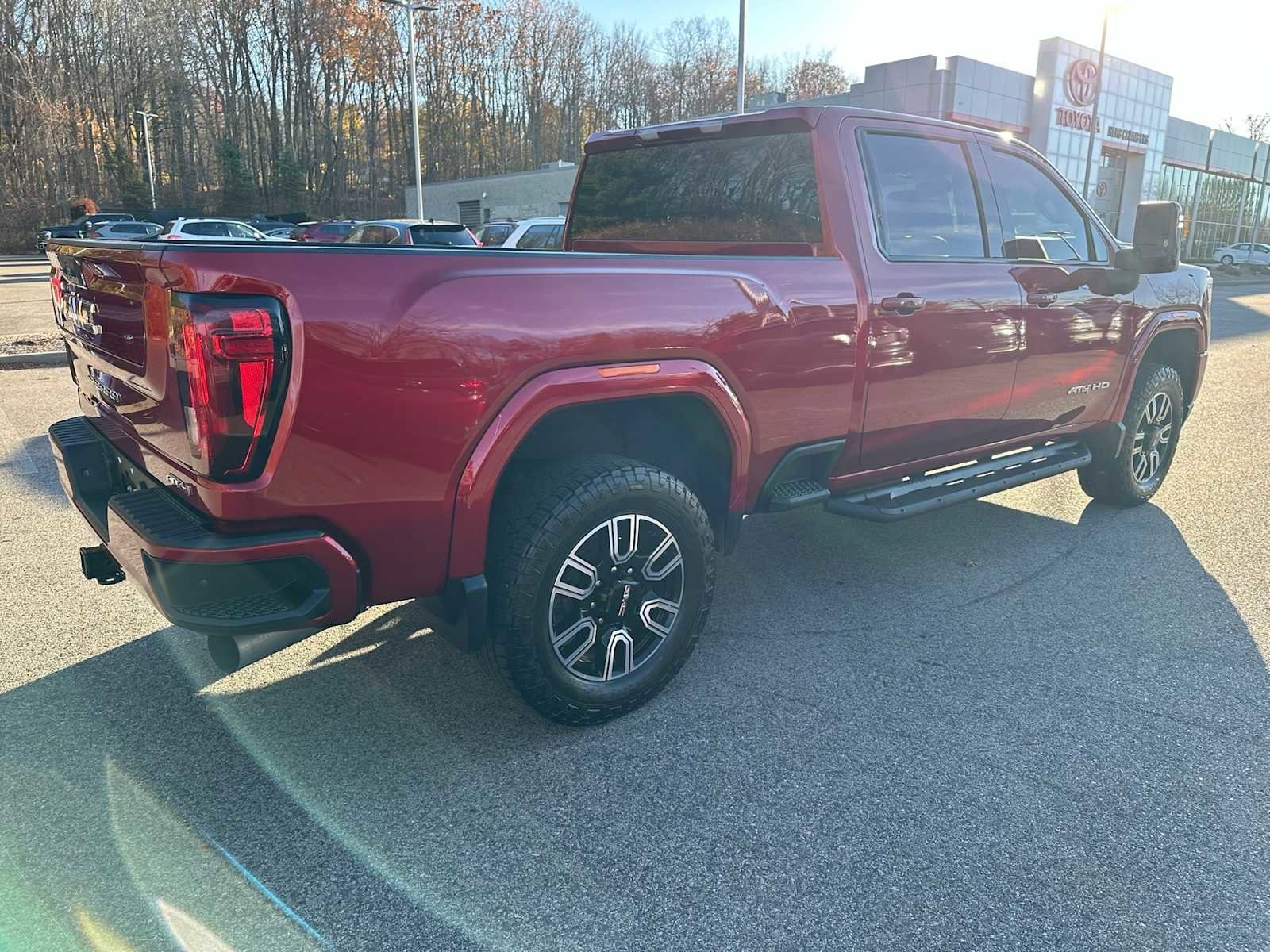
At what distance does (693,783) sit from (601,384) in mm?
1249

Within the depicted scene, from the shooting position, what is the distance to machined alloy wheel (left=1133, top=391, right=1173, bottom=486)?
5.43m

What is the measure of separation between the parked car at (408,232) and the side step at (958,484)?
11072mm

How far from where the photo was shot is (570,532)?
107 inches

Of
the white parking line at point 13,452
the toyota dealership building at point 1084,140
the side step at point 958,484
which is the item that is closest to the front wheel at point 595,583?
the side step at point 958,484

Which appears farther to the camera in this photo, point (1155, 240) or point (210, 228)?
point (210, 228)

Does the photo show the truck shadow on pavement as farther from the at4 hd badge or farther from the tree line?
the tree line

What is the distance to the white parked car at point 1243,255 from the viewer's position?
152 ft

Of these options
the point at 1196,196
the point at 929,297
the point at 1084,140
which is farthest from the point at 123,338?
the point at 1196,196

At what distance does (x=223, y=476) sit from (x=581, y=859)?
1361 millimetres

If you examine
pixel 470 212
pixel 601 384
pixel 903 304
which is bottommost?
pixel 601 384

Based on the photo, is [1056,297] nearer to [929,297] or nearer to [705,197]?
[929,297]

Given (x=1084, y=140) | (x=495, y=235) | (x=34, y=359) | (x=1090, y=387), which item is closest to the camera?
(x=1090, y=387)

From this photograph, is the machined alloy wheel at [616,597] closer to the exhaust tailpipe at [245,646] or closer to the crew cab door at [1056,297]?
the exhaust tailpipe at [245,646]

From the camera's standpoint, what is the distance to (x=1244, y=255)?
46.8m
